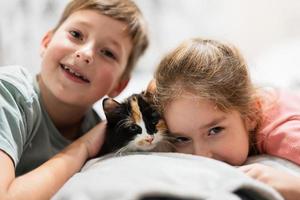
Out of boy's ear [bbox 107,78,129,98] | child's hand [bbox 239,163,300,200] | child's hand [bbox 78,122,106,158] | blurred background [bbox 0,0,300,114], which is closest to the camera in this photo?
child's hand [bbox 239,163,300,200]

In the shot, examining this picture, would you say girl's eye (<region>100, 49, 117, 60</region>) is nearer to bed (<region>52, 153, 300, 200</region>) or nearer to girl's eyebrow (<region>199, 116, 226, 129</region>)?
girl's eyebrow (<region>199, 116, 226, 129</region>)

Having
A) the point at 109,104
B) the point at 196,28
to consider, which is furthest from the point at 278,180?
the point at 196,28

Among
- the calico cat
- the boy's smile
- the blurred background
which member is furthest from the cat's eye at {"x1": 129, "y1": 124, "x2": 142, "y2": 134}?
the blurred background

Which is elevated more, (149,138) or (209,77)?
(209,77)

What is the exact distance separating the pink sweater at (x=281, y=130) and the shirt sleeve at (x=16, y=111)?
0.54 m

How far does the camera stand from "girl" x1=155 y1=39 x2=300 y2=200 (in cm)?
86

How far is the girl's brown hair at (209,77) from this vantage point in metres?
0.87

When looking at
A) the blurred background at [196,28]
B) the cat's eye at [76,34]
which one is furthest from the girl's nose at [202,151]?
the blurred background at [196,28]

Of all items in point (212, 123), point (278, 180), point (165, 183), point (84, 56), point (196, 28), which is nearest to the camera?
point (165, 183)

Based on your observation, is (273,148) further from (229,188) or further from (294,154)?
(229,188)

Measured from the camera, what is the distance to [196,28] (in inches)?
84.0

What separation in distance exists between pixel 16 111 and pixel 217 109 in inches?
17.7

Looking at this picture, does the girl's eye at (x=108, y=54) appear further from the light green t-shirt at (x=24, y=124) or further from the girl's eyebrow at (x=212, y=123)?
the girl's eyebrow at (x=212, y=123)

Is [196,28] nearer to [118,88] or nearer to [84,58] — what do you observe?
[118,88]
